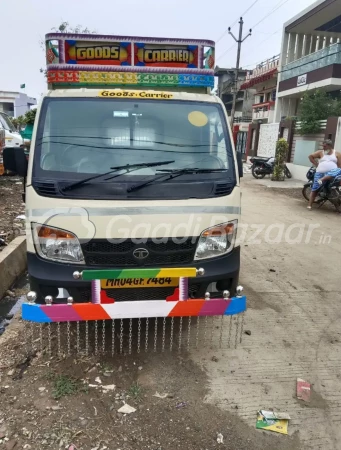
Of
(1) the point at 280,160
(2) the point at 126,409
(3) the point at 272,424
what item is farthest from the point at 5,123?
(3) the point at 272,424

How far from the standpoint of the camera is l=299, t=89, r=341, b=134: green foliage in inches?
597

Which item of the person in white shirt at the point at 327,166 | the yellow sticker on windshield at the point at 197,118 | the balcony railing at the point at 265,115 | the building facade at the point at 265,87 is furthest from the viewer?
the building facade at the point at 265,87

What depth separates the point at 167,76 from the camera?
3.86 m

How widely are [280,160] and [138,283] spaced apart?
1380 centimetres

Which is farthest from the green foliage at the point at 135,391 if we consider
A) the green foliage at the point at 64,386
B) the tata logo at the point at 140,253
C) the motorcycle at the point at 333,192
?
the motorcycle at the point at 333,192

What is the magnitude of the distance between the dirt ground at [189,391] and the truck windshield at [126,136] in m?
1.60

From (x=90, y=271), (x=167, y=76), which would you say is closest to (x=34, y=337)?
(x=90, y=271)

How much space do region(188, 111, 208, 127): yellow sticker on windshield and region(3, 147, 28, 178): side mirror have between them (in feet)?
5.11

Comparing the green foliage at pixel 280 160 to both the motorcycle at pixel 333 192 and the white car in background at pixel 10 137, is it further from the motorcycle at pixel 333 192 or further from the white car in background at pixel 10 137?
the white car in background at pixel 10 137

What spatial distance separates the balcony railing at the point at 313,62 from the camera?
17516 millimetres

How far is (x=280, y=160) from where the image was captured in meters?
15.5

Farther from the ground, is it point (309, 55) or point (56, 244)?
point (309, 55)

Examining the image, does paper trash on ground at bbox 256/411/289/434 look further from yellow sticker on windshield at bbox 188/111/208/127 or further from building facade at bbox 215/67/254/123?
building facade at bbox 215/67/254/123

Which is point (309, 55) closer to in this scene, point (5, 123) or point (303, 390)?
point (5, 123)
